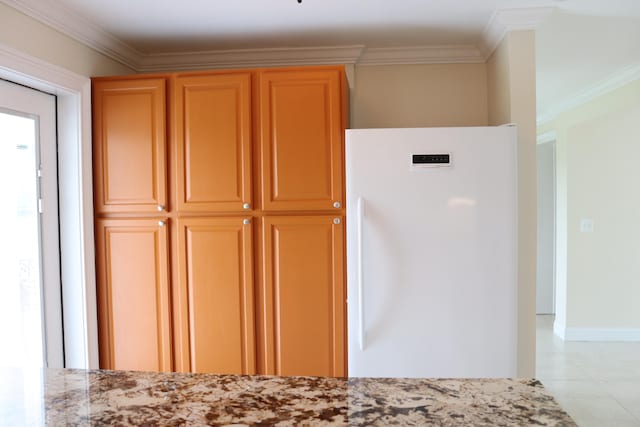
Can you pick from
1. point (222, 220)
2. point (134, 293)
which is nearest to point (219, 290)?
point (222, 220)

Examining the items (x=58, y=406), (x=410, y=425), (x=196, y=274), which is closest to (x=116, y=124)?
(x=196, y=274)

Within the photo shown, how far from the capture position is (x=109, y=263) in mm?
2189

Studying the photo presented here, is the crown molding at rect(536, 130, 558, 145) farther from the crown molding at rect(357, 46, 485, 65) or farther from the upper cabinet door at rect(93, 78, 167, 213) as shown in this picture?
the upper cabinet door at rect(93, 78, 167, 213)

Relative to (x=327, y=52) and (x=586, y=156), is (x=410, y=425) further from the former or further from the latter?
(x=586, y=156)

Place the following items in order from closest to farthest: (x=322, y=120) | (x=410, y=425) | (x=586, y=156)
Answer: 1. (x=410, y=425)
2. (x=322, y=120)
3. (x=586, y=156)

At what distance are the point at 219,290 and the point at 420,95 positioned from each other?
166 centimetres

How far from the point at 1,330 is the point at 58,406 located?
4.82ft

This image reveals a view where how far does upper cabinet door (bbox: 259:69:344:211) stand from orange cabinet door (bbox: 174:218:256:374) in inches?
11.0

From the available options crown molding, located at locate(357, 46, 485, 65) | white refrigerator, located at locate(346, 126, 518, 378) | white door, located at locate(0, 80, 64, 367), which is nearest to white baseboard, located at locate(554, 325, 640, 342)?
white refrigerator, located at locate(346, 126, 518, 378)

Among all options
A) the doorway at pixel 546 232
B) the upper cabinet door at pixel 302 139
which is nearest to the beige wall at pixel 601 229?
the doorway at pixel 546 232

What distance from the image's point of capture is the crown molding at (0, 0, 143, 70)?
1803 mm

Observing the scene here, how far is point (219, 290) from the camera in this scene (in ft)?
6.98

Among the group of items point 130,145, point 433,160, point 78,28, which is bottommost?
point 433,160

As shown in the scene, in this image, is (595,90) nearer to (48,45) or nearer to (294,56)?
(294,56)
